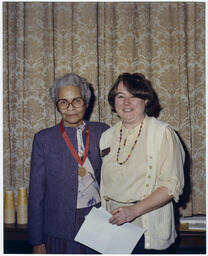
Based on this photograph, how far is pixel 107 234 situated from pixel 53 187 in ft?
1.54

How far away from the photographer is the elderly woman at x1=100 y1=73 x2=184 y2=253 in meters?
1.40

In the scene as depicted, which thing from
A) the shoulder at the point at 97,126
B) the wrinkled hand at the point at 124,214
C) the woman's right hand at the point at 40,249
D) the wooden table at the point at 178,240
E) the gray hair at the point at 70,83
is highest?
the gray hair at the point at 70,83

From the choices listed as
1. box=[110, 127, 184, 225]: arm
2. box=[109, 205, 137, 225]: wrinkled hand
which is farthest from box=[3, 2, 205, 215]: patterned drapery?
box=[109, 205, 137, 225]: wrinkled hand

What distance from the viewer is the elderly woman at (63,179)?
1.66 meters

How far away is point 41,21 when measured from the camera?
2551 mm

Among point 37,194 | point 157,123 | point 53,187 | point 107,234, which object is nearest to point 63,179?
point 53,187

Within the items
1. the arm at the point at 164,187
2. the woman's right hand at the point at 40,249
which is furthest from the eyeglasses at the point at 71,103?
the woman's right hand at the point at 40,249

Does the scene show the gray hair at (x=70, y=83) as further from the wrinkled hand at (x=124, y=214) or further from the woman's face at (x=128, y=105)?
the wrinkled hand at (x=124, y=214)

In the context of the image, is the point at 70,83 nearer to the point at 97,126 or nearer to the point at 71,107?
the point at 71,107

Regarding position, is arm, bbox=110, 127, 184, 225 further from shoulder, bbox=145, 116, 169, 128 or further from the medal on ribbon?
the medal on ribbon

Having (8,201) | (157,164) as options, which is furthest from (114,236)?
(8,201)

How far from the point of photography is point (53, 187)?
1.70m

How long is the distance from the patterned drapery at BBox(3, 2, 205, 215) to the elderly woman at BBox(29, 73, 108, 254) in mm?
829

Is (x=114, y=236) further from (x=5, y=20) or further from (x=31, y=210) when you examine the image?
(x=5, y=20)
